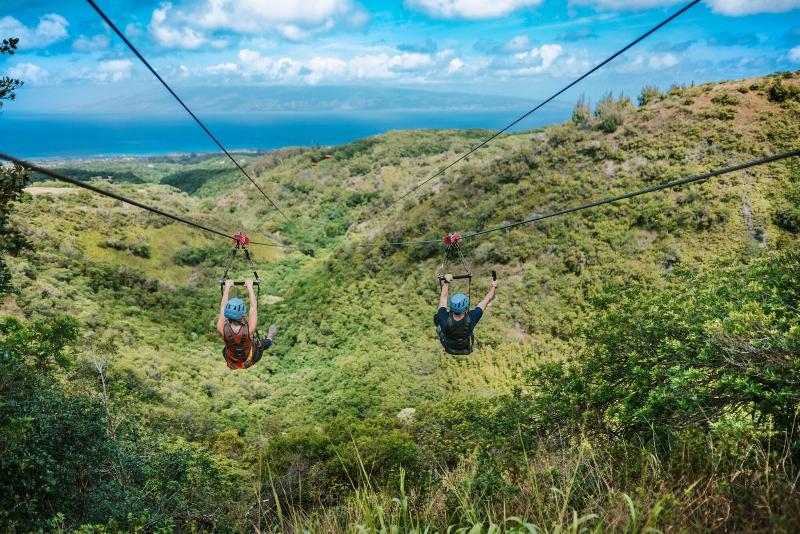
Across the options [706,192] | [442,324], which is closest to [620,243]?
[706,192]

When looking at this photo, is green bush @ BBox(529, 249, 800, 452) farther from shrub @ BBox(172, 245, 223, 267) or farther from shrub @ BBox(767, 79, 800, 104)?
shrub @ BBox(172, 245, 223, 267)

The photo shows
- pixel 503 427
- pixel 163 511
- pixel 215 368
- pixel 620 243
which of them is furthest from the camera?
pixel 215 368

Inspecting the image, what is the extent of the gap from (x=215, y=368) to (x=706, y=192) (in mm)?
29745

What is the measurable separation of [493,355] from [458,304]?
47.7 ft

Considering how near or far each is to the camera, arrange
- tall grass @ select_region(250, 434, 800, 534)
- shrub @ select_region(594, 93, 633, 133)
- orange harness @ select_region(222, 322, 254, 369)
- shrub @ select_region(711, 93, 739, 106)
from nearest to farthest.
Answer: tall grass @ select_region(250, 434, 800, 534) < orange harness @ select_region(222, 322, 254, 369) < shrub @ select_region(711, 93, 739, 106) < shrub @ select_region(594, 93, 633, 133)

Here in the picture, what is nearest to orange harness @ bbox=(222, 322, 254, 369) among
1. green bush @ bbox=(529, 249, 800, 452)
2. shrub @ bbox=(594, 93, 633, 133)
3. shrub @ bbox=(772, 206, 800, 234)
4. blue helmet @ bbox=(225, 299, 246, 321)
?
blue helmet @ bbox=(225, 299, 246, 321)

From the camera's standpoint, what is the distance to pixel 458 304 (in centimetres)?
763

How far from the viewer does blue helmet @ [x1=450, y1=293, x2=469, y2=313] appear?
7605 mm

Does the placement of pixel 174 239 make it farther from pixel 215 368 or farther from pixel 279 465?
pixel 279 465

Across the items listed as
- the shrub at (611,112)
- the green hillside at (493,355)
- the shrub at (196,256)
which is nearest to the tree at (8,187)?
the green hillside at (493,355)

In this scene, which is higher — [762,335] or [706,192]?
[706,192]

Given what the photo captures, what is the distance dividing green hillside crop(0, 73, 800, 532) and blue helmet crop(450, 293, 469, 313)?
2545 mm

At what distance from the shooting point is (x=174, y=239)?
159 feet

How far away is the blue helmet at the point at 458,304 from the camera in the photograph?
7.61 metres
